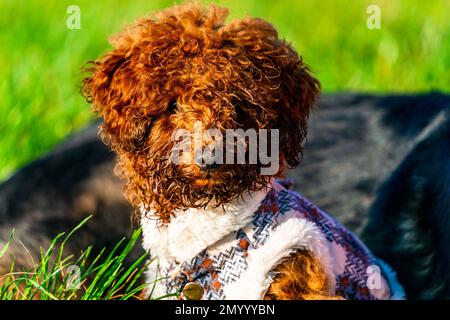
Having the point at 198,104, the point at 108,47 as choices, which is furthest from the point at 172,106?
the point at 108,47

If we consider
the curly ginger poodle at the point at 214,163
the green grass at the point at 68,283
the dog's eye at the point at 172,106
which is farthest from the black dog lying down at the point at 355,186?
the dog's eye at the point at 172,106

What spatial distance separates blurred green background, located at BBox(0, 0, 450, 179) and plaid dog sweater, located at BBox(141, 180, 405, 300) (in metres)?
2.15

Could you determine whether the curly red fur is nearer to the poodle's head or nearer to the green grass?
the poodle's head

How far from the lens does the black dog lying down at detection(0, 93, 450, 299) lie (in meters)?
3.76

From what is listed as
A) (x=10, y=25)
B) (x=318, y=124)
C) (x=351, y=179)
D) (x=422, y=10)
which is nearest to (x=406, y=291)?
(x=351, y=179)

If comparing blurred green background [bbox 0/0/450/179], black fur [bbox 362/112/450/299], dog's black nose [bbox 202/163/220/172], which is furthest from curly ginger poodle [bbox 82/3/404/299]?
blurred green background [bbox 0/0/450/179]

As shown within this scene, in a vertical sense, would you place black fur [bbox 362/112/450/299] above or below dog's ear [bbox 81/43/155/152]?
below

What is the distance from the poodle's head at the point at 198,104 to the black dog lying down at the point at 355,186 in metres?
1.04

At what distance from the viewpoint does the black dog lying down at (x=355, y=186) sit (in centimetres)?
376

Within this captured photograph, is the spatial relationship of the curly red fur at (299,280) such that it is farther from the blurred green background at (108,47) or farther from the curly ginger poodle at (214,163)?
the blurred green background at (108,47)

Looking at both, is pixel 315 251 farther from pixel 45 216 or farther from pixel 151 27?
pixel 45 216

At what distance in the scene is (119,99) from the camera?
283cm

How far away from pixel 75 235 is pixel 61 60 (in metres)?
2.28

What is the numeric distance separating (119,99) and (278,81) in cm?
52
